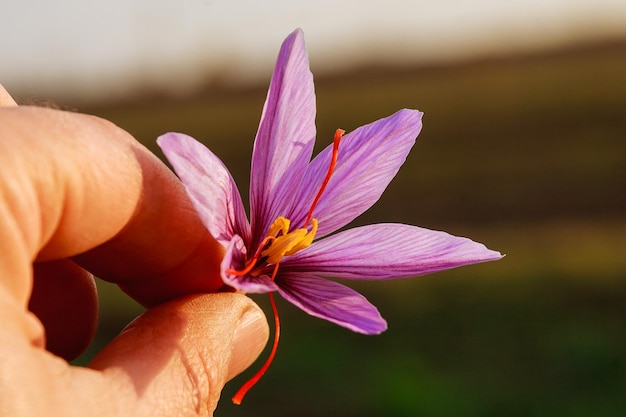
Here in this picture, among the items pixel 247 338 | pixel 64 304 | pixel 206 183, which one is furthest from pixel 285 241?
pixel 64 304

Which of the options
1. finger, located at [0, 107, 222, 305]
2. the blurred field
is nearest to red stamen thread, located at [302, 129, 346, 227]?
finger, located at [0, 107, 222, 305]

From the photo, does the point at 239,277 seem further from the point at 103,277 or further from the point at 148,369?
the point at 103,277

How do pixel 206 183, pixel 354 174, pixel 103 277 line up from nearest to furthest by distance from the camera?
pixel 206 183 < pixel 354 174 < pixel 103 277

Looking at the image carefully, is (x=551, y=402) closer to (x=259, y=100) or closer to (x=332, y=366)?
(x=332, y=366)

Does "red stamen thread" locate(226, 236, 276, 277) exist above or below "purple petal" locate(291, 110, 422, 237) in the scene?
below

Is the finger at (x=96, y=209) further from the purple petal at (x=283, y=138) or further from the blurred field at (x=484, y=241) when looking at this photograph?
the blurred field at (x=484, y=241)

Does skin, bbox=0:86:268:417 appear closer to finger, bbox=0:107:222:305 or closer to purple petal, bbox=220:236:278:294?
finger, bbox=0:107:222:305
